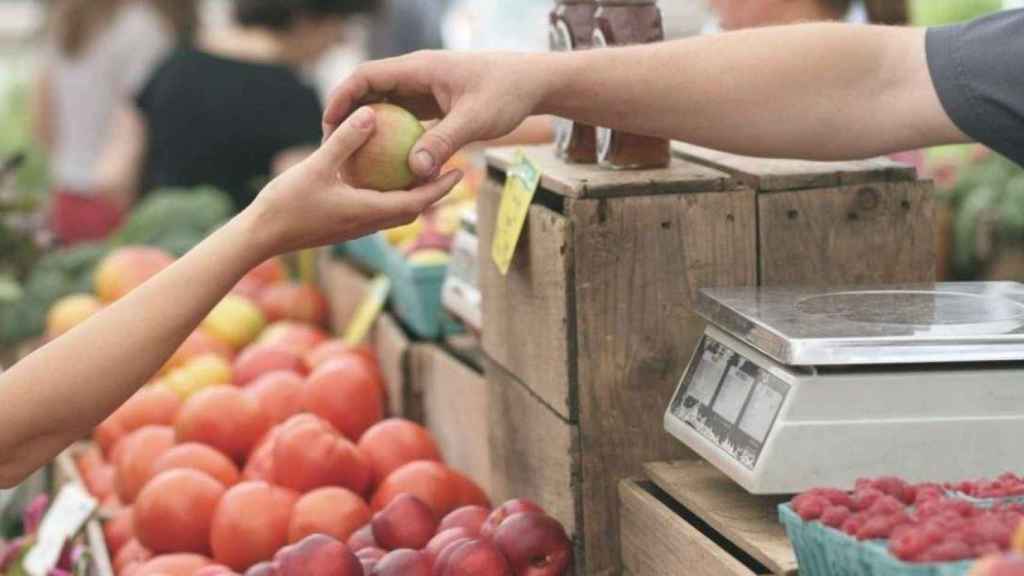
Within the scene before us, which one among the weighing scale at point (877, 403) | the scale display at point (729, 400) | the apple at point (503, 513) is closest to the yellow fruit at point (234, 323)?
the apple at point (503, 513)

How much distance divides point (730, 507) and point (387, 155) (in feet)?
1.91

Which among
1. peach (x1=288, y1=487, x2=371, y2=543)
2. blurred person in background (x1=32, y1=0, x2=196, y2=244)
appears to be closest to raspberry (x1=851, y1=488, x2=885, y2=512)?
peach (x1=288, y1=487, x2=371, y2=543)

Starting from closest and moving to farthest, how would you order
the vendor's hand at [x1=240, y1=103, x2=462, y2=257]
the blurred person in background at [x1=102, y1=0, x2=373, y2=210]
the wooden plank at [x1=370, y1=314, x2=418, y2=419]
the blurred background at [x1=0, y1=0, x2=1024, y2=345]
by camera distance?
the vendor's hand at [x1=240, y1=103, x2=462, y2=257] < the wooden plank at [x1=370, y1=314, x2=418, y2=419] < the blurred background at [x1=0, y1=0, x2=1024, y2=345] < the blurred person in background at [x1=102, y1=0, x2=373, y2=210]

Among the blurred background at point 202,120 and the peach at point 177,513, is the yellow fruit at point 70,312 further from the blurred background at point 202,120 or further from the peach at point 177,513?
the peach at point 177,513

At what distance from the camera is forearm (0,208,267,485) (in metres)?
1.72

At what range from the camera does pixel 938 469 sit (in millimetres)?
1634

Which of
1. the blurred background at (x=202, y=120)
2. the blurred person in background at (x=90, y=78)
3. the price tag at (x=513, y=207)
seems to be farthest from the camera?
the blurred person in background at (x=90, y=78)

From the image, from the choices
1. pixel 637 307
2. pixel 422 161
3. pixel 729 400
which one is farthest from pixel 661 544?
pixel 422 161

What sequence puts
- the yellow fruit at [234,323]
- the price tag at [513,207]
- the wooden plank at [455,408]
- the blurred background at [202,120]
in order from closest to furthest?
the price tag at [513,207] < the wooden plank at [455,408] < the yellow fruit at [234,323] < the blurred background at [202,120]

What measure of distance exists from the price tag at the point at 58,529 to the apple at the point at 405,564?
774 mm

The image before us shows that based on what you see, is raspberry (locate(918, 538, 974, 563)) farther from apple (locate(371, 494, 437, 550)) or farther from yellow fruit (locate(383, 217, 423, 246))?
yellow fruit (locate(383, 217, 423, 246))

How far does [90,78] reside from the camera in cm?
637

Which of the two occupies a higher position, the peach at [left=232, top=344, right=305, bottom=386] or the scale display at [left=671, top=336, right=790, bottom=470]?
the scale display at [left=671, top=336, right=790, bottom=470]

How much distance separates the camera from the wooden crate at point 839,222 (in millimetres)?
1999
